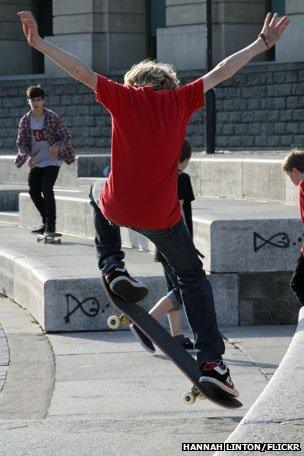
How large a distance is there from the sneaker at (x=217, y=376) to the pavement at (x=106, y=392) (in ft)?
0.56

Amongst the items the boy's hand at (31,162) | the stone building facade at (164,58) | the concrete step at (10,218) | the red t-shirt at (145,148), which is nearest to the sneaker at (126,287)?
the red t-shirt at (145,148)

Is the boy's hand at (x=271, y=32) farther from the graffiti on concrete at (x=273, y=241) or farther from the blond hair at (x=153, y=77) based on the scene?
the graffiti on concrete at (x=273, y=241)

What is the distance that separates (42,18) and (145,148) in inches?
1277

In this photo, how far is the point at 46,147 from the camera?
1371cm

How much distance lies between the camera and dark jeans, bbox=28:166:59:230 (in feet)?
45.1

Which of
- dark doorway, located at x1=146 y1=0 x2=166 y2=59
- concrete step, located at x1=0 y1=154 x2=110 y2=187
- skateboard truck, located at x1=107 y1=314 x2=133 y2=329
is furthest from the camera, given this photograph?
dark doorway, located at x1=146 y1=0 x2=166 y2=59

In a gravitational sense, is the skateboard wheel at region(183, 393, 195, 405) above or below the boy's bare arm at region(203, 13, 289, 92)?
below

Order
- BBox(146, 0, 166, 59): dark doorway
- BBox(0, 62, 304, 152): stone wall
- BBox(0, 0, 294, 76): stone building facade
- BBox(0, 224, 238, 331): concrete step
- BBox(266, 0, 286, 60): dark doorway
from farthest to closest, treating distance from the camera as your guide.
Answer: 1. BBox(146, 0, 166, 59): dark doorway
2. BBox(266, 0, 286, 60): dark doorway
3. BBox(0, 0, 294, 76): stone building facade
4. BBox(0, 62, 304, 152): stone wall
5. BBox(0, 224, 238, 331): concrete step

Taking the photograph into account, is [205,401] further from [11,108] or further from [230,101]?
[11,108]

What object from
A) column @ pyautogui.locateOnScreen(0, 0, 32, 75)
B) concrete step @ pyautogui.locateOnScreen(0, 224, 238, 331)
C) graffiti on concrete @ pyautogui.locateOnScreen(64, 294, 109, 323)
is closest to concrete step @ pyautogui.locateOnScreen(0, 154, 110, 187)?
concrete step @ pyautogui.locateOnScreen(0, 224, 238, 331)

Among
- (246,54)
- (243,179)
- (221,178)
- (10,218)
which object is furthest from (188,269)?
(10,218)

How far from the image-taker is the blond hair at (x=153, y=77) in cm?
649

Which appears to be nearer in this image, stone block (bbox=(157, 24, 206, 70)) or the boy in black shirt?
the boy in black shirt

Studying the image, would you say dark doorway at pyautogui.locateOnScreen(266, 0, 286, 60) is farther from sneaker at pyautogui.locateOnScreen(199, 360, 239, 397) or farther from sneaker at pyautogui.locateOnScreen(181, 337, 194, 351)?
sneaker at pyautogui.locateOnScreen(199, 360, 239, 397)
